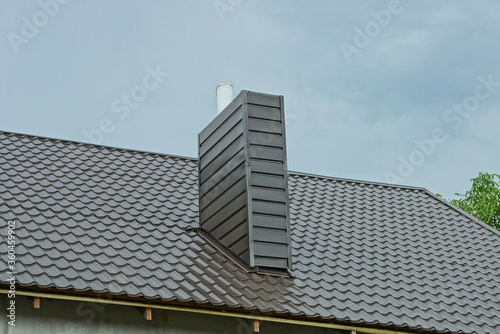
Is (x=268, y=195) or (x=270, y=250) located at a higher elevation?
(x=268, y=195)

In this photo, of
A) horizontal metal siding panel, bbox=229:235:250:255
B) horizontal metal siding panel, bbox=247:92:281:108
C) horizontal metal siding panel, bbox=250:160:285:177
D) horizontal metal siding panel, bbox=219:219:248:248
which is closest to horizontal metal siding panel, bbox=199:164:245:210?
horizontal metal siding panel, bbox=250:160:285:177

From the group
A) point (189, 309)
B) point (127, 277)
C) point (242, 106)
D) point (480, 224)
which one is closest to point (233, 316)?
point (189, 309)

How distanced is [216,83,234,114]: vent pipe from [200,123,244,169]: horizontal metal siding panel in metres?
0.93

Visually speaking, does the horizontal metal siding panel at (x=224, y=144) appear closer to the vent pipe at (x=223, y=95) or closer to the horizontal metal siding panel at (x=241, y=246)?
the vent pipe at (x=223, y=95)

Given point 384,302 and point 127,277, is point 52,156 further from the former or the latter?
point 384,302

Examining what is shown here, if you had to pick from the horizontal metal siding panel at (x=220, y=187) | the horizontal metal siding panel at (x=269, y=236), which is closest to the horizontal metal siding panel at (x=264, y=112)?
the horizontal metal siding panel at (x=220, y=187)

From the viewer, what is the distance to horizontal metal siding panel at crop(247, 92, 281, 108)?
14062 millimetres

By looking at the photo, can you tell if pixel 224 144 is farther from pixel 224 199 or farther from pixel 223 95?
pixel 223 95

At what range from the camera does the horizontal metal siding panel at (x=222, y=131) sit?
1400cm

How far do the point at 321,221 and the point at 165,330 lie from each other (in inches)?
186

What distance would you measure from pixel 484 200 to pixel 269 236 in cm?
2129

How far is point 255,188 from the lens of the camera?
1349cm

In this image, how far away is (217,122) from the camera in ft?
48.2

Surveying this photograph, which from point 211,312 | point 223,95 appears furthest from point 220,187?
point 211,312
